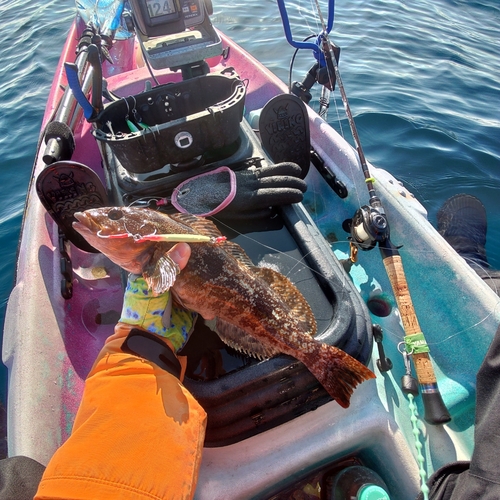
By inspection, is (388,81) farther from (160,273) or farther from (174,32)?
(160,273)

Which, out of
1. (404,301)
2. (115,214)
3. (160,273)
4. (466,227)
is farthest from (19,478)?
(466,227)

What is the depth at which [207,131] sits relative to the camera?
10.4 feet

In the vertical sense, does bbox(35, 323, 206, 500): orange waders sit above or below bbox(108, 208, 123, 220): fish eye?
below

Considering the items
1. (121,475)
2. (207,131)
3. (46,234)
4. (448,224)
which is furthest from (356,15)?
(121,475)

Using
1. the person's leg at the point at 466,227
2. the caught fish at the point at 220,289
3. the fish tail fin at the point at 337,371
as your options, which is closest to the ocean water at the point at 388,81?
the person's leg at the point at 466,227

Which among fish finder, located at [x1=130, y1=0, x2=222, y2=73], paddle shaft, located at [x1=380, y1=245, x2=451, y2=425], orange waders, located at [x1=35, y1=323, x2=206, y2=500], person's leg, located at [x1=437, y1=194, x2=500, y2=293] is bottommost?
person's leg, located at [x1=437, y1=194, x2=500, y2=293]

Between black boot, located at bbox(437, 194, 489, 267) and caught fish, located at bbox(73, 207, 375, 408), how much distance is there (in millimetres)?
3406

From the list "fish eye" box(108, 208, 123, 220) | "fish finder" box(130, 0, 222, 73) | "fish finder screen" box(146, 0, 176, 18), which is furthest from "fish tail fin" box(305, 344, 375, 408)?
"fish finder screen" box(146, 0, 176, 18)

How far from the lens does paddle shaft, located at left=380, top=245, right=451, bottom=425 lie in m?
2.54

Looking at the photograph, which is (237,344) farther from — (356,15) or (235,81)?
(356,15)

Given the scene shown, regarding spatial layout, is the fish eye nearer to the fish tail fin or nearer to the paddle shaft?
the fish tail fin

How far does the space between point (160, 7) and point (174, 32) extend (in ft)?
0.94

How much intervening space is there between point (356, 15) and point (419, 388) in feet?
43.7

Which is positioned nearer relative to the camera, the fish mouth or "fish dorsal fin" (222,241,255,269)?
the fish mouth
